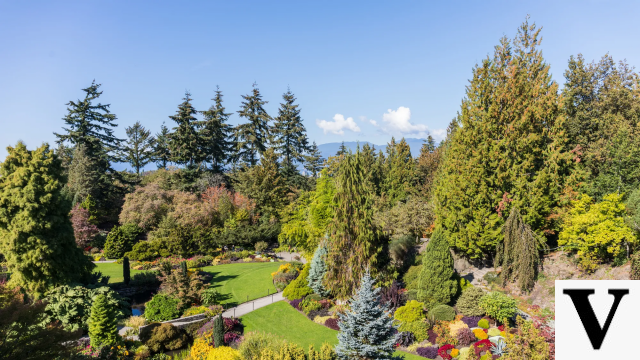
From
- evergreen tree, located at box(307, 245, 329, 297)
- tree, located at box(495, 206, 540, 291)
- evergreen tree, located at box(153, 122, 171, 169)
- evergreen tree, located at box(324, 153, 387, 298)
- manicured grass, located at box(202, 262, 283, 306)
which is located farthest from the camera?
evergreen tree, located at box(153, 122, 171, 169)

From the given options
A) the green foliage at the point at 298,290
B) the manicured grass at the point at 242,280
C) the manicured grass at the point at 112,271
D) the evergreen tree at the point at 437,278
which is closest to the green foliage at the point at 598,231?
the evergreen tree at the point at 437,278

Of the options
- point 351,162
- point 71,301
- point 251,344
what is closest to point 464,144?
point 351,162

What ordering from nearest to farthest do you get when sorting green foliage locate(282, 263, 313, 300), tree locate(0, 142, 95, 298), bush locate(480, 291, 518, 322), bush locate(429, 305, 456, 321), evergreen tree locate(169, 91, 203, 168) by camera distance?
bush locate(480, 291, 518, 322)
bush locate(429, 305, 456, 321)
tree locate(0, 142, 95, 298)
green foliage locate(282, 263, 313, 300)
evergreen tree locate(169, 91, 203, 168)

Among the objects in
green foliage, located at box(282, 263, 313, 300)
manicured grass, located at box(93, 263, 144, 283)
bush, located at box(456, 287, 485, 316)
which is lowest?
bush, located at box(456, 287, 485, 316)

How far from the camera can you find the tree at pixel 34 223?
19.6 meters

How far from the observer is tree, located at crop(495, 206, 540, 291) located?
20.0 m

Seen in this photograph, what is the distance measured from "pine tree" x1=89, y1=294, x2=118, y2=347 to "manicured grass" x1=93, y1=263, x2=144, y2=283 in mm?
11799

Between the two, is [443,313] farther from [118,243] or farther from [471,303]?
[118,243]

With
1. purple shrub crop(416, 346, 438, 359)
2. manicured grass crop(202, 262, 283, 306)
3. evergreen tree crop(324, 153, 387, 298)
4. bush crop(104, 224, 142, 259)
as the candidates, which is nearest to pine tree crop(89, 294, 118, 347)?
manicured grass crop(202, 262, 283, 306)

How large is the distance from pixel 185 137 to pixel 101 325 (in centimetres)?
3382

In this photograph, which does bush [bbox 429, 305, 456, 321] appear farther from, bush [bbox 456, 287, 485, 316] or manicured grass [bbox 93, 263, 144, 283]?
manicured grass [bbox 93, 263, 144, 283]

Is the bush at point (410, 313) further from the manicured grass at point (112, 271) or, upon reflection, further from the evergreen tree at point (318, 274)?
the manicured grass at point (112, 271)

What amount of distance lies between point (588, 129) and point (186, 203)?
39.9 m

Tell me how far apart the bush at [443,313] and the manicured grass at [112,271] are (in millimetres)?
22842
